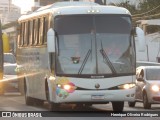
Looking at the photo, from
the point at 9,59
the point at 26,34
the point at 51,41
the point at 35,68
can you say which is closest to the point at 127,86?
the point at 51,41

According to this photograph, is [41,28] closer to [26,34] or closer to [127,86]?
[26,34]

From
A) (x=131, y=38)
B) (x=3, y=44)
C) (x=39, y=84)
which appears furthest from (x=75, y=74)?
(x=3, y=44)

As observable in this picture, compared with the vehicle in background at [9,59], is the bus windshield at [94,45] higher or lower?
higher

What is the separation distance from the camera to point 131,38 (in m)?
19.0

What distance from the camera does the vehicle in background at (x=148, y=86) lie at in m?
23.4

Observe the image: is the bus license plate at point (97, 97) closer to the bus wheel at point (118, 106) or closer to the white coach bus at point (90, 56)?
the white coach bus at point (90, 56)

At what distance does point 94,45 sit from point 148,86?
18.6 ft

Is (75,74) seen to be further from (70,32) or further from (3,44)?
Answer: (3,44)

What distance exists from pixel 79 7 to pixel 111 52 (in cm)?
189

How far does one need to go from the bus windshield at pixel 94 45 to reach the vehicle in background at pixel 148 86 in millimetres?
4897

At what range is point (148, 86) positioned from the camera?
77.6ft

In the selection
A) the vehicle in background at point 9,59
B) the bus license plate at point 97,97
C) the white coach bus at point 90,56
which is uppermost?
the white coach bus at point 90,56

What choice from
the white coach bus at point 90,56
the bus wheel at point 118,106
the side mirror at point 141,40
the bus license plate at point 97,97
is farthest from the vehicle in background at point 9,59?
the bus license plate at point 97,97

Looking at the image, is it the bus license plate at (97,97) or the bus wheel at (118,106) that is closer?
the bus license plate at (97,97)
